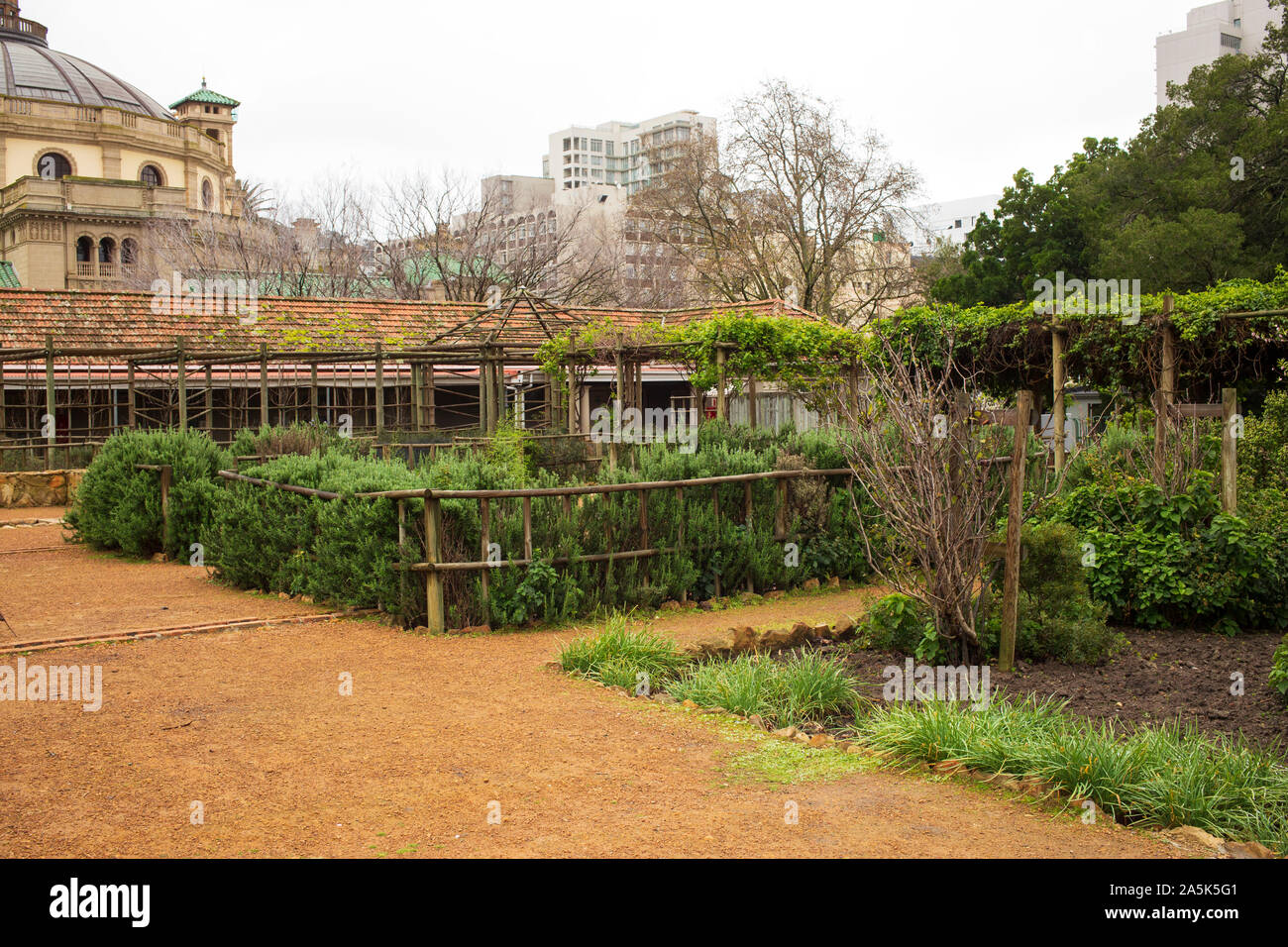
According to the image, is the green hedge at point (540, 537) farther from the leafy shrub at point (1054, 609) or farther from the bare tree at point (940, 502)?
the leafy shrub at point (1054, 609)

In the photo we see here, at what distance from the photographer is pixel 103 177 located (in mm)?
59500

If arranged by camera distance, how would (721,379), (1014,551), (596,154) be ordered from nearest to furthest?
(1014,551) → (721,379) → (596,154)

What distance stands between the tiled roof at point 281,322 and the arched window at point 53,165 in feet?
135

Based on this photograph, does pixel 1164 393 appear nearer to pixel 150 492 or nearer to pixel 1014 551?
pixel 1014 551

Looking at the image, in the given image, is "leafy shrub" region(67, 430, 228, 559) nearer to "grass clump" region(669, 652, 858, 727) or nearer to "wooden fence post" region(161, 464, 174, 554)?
"wooden fence post" region(161, 464, 174, 554)

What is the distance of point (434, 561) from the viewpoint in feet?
30.2

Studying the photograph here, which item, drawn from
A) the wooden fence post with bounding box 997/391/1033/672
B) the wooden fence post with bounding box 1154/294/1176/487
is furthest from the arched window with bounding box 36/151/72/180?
the wooden fence post with bounding box 997/391/1033/672

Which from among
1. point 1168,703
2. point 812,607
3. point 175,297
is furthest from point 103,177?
point 1168,703

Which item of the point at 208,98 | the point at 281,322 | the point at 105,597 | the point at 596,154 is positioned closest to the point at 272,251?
the point at 281,322

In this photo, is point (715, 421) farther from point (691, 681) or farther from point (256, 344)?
point (256, 344)

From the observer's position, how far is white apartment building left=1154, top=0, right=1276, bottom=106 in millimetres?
70000

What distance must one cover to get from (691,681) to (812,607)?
2.86m

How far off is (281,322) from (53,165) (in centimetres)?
4333
